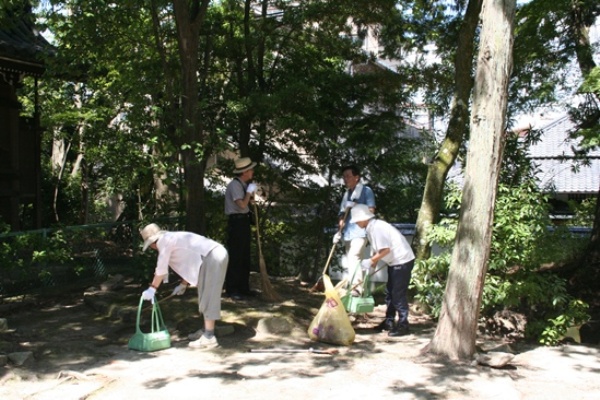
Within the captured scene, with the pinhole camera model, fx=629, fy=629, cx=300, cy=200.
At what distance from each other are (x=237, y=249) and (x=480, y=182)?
3.42 metres

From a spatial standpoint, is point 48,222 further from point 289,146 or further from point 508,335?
point 508,335

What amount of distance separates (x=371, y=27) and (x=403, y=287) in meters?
5.23

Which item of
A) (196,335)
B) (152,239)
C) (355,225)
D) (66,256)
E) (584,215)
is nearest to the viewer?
(152,239)

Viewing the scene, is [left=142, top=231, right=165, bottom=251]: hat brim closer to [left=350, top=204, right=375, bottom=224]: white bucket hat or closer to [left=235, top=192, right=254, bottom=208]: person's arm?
[left=235, top=192, right=254, bottom=208]: person's arm

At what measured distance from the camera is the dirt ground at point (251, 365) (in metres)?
5.33

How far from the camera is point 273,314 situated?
7516 millimetres

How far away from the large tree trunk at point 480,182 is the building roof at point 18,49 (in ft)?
20.0

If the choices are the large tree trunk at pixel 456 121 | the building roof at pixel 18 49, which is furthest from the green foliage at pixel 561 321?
the building roof at pixel 18 49

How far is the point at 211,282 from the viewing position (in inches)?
261

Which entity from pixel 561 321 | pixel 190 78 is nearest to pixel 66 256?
pixel 190 78

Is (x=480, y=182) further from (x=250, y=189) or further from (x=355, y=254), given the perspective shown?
(x=250, y=189)

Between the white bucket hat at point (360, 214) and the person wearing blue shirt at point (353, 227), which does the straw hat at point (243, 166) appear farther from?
the white bucket hat at point (360, 214)

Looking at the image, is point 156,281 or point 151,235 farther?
point 151,235

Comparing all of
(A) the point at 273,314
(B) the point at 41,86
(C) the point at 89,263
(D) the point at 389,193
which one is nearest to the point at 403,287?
(A) the point at 273,314
